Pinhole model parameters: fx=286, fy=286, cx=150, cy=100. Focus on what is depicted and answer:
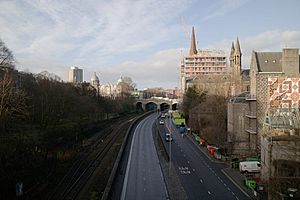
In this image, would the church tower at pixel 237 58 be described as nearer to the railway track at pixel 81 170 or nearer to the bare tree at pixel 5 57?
the railway track at pixel 81 170

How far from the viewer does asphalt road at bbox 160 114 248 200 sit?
22.0 meters

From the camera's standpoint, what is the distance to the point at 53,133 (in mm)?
39031

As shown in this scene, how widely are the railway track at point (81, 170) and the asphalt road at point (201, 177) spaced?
8942mm

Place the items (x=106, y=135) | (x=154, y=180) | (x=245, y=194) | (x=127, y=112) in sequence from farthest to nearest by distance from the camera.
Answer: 1. (x=127, y=112)
2. (x=106, y=135)
3. (x=154, y=180)
4. (x=245, y=194)

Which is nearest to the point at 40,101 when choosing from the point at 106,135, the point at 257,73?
the point at 106,135

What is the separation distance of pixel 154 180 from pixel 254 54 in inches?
854

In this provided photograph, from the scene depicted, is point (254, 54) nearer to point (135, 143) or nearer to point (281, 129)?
point (281, 129)

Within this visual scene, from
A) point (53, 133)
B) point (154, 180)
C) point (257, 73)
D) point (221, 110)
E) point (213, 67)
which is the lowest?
point (154, 180)

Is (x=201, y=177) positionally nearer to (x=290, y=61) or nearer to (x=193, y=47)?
(x=290, y=61)

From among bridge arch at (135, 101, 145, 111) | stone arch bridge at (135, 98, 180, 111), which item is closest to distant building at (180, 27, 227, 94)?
stone arch bridge at (135, 98, 180, 111)

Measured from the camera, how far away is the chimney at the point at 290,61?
33.5 m

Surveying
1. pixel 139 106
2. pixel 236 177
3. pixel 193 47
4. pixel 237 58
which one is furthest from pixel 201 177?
pixel 193 47

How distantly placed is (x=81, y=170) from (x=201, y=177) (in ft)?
40.9

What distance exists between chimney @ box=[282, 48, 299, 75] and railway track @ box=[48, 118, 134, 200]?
82.1ft
